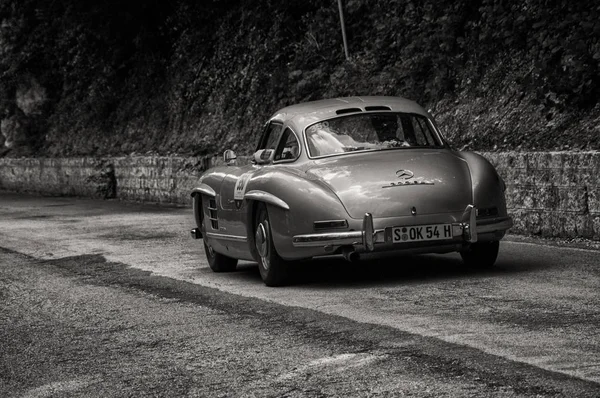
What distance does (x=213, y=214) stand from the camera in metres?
11.5

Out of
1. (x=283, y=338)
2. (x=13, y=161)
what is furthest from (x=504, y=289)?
(x=13, y=161)

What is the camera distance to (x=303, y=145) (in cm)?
1037

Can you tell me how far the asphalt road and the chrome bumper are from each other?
0.35 meters

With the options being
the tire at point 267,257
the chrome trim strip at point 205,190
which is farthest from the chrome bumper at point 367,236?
the chrome trim strip at point 205,190

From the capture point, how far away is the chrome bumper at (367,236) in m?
9.32

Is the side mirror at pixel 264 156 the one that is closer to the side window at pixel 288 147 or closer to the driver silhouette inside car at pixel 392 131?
the side window at pixel 288 147

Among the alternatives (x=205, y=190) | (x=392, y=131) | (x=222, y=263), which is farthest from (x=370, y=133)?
(x=222, y=263)

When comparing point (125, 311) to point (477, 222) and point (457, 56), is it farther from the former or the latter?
point (457, 56)

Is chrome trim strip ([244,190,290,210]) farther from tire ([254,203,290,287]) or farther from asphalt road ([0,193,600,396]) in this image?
asphalt road ([0,193,600,396])

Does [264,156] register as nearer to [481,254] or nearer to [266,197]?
[266,197]

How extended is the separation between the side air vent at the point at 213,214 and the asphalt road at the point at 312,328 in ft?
1.55

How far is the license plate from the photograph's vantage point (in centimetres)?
936

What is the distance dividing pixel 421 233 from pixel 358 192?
57 cm

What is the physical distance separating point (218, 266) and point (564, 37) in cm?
766
